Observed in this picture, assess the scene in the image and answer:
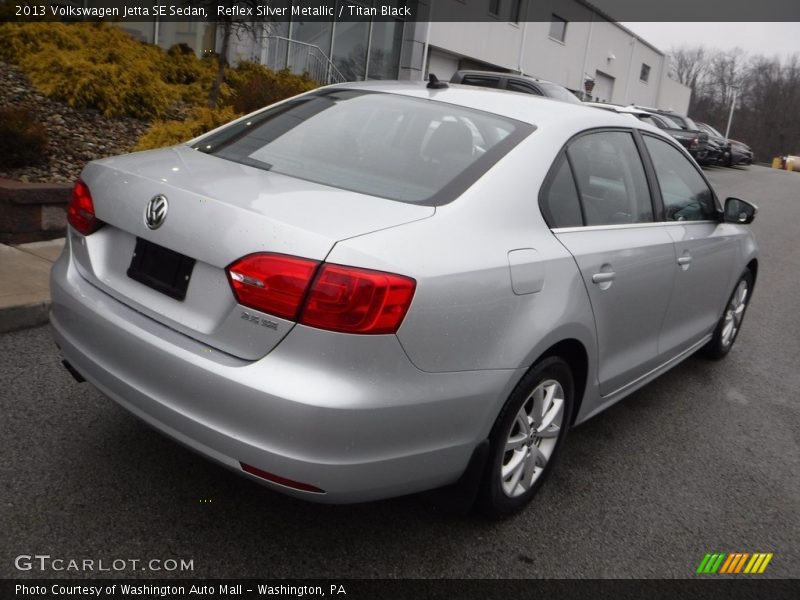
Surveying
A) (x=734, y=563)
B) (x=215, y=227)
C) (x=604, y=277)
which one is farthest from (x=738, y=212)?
(x=215, y=227)

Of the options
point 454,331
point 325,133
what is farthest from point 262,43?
point 454,331

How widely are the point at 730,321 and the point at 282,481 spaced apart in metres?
4.12

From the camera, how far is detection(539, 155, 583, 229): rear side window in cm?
298

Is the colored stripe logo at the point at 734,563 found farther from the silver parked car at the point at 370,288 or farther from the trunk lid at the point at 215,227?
the trunk lid at the point at 215,227

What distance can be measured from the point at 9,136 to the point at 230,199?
5.05 metres

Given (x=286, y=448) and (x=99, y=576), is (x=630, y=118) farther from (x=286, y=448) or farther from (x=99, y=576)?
(x=99, y=576)

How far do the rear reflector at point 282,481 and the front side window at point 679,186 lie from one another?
2531 mm

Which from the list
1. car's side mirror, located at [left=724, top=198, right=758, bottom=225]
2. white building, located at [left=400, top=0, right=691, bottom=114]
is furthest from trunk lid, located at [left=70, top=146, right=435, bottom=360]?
white building, located at [left=400, top=0, right=691, bottom=114]

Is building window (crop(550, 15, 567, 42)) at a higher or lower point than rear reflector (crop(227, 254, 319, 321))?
higher

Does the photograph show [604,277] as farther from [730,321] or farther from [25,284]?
[25,284]

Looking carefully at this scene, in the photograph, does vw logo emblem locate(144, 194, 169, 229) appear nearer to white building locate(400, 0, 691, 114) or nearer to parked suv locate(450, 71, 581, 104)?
parked suv locate(450, 71, 581, 104)

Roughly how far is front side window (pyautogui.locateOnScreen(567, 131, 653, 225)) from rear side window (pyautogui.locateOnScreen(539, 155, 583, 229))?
68mm

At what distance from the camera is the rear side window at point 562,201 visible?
2.98 metres

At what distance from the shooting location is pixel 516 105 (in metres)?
3.35
